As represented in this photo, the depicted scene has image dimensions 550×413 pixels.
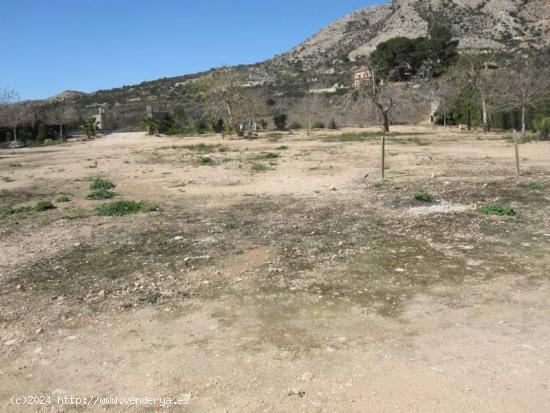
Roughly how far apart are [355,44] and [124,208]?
276 ft

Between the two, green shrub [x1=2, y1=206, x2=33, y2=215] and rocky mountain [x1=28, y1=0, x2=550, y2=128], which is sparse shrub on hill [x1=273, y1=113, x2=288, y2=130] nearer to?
rocky mountain [x1=28, y1=0, x2=550, y2=128]

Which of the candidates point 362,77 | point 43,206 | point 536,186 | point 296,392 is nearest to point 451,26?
point 362,77

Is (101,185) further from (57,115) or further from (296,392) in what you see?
(57,115)

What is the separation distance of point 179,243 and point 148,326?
2.98m

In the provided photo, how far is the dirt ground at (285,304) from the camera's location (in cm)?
395

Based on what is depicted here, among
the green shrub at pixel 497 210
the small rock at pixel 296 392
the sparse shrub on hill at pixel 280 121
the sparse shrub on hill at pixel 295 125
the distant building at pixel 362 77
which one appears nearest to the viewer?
the small rock at pixel 296 392

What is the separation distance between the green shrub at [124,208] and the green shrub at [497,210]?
6.27m

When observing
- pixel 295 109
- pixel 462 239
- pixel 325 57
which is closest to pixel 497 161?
pixel 462 239

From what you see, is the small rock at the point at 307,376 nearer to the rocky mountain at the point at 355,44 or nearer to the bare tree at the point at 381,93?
the bare tree at the point at 381,93

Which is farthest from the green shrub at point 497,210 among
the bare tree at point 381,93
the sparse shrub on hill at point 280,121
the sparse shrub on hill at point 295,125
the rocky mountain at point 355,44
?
the rocky mountain at point 355,44

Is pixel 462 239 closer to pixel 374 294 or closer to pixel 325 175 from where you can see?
pixel 374 294

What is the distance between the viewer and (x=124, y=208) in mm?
→ 10641

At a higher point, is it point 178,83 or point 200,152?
point 178,83

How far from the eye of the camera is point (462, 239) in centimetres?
757
